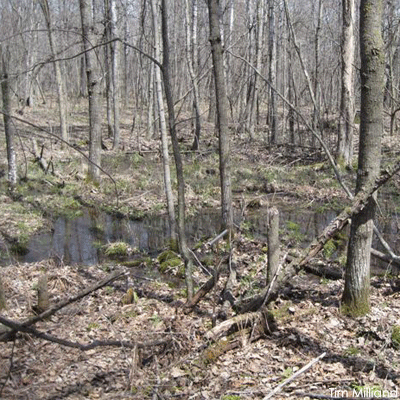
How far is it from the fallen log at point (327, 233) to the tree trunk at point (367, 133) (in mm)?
101

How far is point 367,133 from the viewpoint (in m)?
4.68

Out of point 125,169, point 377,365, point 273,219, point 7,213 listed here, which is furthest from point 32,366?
point 125,169

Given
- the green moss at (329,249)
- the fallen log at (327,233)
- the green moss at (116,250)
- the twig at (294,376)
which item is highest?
the fallen log at (327,233)

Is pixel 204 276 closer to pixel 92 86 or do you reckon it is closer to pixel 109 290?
pixel 109 290

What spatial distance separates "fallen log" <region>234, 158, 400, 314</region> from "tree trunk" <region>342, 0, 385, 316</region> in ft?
0.33

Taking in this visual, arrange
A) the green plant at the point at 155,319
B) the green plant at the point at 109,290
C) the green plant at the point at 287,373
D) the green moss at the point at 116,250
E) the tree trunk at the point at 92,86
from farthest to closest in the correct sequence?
the tree trunk at the point at 92,86 < the green moss at the point at 116,250 < the green plant at the point at 109,290 < the green plant at the point at 155,319 < the green plant at the point at 287,373

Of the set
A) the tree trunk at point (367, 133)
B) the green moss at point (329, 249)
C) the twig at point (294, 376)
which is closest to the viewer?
the twig at point (294, 376)

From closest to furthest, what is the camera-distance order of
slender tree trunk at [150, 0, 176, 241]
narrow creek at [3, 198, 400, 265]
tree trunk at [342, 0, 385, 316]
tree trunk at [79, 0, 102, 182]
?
tree trunk at [342, 0, 385, 316] < slender tree trunk at [150, 0, 176, 241] < narrow creek at [3, 198, 400, 265] < tree trunk at [79, 0, 102, 182]

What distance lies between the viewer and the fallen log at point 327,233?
4608 mm

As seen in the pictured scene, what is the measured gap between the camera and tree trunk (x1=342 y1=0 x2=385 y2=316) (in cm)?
453

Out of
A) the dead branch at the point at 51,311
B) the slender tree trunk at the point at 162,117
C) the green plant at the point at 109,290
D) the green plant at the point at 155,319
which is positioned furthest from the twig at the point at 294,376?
the slender tree trunk at the point at 162,117

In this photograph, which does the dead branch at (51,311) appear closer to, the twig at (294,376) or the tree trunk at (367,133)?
the twig at (294,376)

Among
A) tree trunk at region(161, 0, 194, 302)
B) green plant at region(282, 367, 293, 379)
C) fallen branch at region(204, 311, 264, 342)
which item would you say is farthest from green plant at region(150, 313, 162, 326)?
green plant at region(282, 367, 293, 379)

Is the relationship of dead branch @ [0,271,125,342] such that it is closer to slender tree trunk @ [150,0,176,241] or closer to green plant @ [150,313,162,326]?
green plant @ [150,313,162,326]
